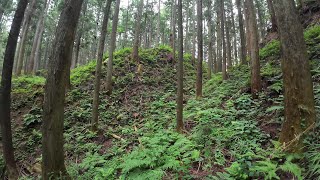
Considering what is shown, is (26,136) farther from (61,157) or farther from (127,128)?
(61,157)

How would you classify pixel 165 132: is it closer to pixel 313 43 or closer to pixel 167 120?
pixel 167 120

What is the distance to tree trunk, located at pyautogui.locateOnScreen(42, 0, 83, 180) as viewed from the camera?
4.24 meters

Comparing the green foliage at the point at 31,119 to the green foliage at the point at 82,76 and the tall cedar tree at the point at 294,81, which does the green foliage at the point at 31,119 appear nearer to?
the green foliage at the point at 82,76

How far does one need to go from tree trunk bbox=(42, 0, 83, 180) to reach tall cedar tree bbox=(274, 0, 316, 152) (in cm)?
386

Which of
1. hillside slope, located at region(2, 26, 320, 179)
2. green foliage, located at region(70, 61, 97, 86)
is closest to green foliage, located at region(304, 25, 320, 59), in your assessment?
hillside slope, located at region(2, 26, 320, 179)

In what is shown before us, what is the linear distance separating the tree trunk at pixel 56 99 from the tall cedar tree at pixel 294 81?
12.7 feet

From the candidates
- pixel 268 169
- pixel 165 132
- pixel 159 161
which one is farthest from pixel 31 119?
pixel 268 169

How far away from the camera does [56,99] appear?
427 cm

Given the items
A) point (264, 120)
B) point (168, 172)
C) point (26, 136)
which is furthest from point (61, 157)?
point (26, 136)

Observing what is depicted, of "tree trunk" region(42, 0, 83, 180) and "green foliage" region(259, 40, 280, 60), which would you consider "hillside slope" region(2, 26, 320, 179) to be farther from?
"tree trunk" region(42, 0, 83, 180)

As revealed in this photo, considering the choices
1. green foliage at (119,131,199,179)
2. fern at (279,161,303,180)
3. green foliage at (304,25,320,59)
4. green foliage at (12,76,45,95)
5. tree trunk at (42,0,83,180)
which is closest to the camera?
fern at (279,161,303,180)

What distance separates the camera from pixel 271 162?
4008 millimetres

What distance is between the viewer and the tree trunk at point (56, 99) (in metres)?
4.24

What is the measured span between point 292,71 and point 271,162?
1.59 meters
